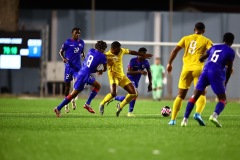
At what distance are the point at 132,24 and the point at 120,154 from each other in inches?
1218

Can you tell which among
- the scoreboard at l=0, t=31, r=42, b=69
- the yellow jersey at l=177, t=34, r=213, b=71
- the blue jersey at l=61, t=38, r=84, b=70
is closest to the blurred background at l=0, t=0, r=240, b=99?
the scoreboard at l=0, t=31, r=42, b=69

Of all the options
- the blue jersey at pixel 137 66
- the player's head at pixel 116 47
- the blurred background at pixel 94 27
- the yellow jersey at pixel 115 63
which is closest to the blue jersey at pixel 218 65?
the player's head at pixel 116 47

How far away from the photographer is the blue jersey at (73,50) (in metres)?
21.7

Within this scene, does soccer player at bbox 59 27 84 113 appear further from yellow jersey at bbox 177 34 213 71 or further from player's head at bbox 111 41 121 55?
yellow jersey at bbox 177 34 213 71

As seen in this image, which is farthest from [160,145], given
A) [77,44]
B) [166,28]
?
[166,28]

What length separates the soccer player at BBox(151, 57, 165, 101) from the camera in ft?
115

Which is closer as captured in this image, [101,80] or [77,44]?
[77,44]

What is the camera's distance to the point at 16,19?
131ft

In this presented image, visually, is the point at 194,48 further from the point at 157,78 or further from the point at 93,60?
the point at 157,78

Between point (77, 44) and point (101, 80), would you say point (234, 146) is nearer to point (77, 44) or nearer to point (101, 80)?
point (77, 44)

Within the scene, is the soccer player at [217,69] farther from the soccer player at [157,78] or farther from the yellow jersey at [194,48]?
the soccer player at [157,78]

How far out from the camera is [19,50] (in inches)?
1321

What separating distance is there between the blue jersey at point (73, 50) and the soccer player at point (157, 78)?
42.9 feet

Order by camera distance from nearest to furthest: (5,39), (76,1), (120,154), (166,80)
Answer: (120,154), (5,39), (166,80), (76,1)
